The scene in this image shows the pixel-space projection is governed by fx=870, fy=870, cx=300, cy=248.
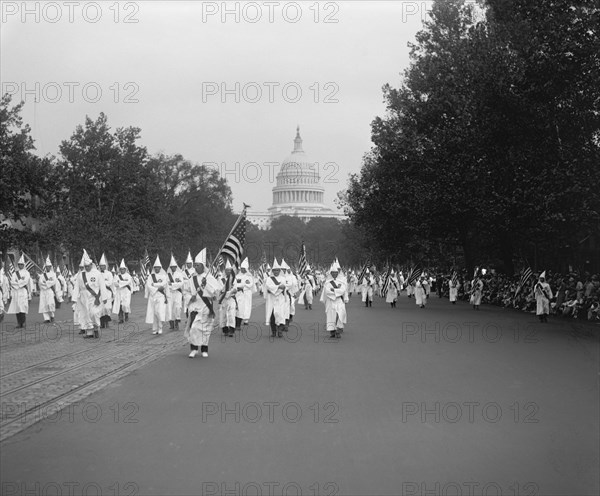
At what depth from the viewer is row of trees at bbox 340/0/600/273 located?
83.5 feet

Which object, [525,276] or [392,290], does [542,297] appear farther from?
[392,290]

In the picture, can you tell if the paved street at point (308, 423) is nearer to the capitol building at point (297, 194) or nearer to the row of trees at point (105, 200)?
the row of trees at point (105, 200)

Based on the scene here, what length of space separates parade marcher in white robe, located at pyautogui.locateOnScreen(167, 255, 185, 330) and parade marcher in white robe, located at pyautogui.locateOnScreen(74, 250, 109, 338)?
249 centimetres

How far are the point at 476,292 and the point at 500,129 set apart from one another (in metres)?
9.26

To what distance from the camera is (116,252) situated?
57781mm

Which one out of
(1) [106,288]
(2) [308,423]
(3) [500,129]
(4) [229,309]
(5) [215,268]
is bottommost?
(2) [308,423]

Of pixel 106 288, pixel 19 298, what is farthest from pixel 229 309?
pixel 19 298

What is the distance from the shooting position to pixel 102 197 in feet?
205

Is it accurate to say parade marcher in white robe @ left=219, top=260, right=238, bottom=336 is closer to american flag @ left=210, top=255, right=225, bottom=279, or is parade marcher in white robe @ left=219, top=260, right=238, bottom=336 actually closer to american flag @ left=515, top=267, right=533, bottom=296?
american flag @ left=210, top=255, right=225, bottom=279

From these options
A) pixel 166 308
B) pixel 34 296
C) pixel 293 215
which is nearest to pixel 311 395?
pixel 166 308

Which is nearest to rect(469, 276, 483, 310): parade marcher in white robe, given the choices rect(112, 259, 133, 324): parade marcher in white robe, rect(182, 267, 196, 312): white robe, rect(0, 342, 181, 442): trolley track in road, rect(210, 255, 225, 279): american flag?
rect(210, 255, 225, 279): american flag

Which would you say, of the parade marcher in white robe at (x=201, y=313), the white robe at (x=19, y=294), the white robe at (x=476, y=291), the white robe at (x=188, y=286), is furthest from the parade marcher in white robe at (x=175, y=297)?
the white robe at (x=476, y=291)

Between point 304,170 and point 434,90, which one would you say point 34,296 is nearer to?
point 434,90

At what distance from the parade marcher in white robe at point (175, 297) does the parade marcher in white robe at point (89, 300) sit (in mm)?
2492
